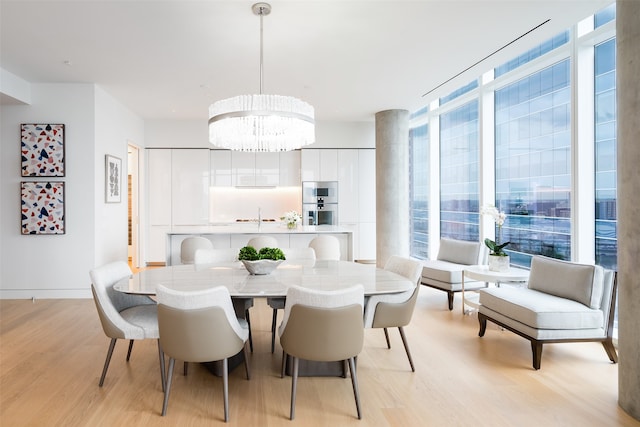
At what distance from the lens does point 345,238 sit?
567 centimetres

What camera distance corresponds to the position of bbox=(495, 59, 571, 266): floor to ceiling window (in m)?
4.14

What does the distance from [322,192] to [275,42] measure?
418 cm

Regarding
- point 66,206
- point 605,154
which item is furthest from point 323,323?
point 66,206

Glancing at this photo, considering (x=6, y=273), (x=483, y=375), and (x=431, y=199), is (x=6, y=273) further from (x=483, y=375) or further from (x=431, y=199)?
(x=431, y=199)

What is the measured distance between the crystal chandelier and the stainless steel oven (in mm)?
4312

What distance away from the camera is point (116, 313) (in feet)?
8.65

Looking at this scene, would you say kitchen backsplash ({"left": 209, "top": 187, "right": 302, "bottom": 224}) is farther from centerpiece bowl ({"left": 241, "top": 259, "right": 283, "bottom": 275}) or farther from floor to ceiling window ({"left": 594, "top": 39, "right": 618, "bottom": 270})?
floor to ceiling window ({"left": 594, "top": 39, "right": 618, "bottom": 270})

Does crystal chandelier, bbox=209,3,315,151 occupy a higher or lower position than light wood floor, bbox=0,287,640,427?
higher

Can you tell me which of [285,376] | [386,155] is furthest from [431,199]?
[285,376]

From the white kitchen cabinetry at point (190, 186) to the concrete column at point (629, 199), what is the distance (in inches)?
263

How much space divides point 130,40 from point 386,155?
14.1ft

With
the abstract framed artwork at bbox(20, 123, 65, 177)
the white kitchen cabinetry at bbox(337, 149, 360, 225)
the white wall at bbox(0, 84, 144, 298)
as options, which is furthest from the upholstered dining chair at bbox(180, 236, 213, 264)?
the white kitchen cabinetry at bbox(337, 149, 360, 225)

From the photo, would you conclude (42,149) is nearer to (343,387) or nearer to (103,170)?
(103,170)

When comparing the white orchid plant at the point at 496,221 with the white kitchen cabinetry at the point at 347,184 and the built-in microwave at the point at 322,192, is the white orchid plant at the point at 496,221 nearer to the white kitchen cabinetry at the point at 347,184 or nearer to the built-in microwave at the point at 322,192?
the white kitchen cabinetry at the point at 347,184
